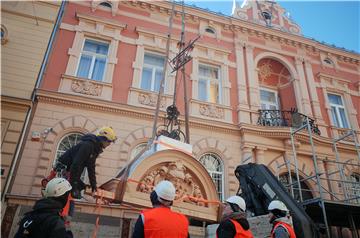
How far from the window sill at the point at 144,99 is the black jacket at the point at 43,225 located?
7.64 m

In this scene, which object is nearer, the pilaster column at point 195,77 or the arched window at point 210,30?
the pilaster column at point 195,77

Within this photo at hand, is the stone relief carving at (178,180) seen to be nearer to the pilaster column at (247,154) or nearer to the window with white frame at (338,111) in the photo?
the pilaster column at (247,154)

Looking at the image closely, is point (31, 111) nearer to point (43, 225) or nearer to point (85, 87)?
point (85, 87)

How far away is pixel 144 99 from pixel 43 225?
318 inches

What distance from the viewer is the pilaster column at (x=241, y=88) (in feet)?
37.3

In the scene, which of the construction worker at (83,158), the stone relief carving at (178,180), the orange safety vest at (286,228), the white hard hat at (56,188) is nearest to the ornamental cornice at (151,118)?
the construction worker at (83,158)

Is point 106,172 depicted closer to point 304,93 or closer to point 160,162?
point 160,162

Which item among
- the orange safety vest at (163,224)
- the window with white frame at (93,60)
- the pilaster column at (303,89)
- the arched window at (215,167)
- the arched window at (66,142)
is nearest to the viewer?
the orange safety vest at (163,224)

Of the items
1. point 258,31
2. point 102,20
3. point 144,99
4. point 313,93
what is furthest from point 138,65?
Result: point 313,93

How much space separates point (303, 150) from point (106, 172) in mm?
7555

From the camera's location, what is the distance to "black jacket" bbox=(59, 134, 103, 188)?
4202 millimetres

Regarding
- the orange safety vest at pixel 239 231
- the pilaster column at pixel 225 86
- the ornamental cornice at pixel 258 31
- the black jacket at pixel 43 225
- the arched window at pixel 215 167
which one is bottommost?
the black jacket at pixel 43 225

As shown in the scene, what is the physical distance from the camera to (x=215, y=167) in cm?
1032

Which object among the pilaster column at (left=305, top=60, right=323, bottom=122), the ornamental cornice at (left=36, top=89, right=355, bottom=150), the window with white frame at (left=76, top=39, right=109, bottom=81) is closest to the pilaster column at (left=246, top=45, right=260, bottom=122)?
the ornamental cornice at (left=36, top=89, right=355, bottom=150)
